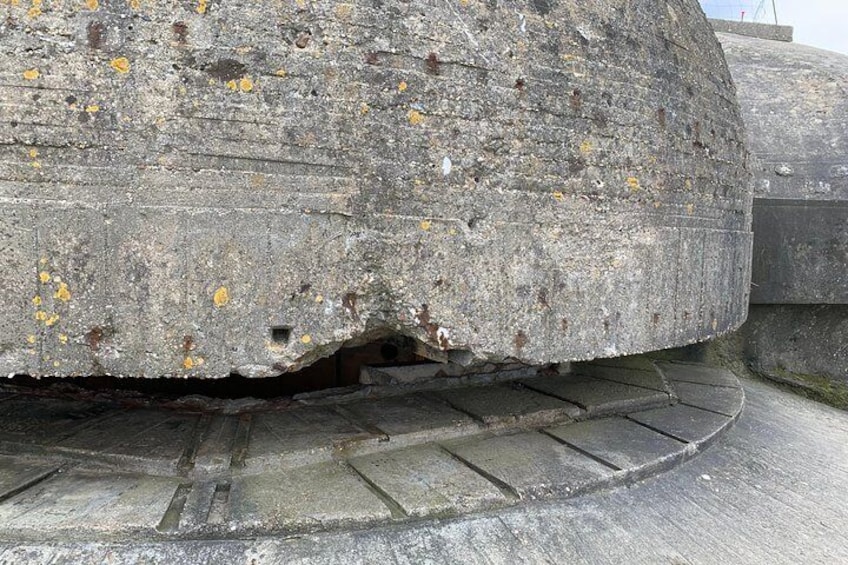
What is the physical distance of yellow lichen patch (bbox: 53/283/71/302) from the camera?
204cm

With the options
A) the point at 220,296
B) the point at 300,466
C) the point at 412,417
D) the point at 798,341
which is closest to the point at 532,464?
the point at 412,417

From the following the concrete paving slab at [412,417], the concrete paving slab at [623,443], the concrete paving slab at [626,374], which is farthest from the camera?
the concrete paving slab at [626,374]

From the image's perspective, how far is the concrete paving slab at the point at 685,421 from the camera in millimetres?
2829

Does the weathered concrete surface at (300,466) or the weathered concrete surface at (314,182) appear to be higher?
the weathered concrete surface at (314,182)

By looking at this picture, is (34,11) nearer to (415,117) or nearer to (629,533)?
(415,117)

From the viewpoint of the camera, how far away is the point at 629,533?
84.4 inches

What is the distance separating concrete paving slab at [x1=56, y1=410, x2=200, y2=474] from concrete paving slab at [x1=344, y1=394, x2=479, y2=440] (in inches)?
26.8

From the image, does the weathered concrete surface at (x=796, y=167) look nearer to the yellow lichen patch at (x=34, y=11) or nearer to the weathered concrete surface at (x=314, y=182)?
the weathered concrete surface at (x=314, y=182)

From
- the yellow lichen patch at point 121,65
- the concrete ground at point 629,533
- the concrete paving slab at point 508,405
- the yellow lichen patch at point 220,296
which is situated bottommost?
the concrete ground at point 629,533

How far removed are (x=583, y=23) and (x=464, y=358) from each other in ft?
4.39

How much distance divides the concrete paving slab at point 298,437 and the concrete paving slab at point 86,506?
31 cm

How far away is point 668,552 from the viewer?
2.07 metres

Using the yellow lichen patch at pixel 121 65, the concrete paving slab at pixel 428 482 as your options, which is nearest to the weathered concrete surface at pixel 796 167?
the concrete paving slab at pixel 428 482

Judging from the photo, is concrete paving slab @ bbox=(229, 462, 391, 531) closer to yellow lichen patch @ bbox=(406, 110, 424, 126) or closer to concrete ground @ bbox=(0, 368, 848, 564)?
concrete ground @ bbox=(0, 368, 848, 564)
